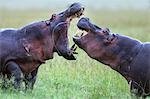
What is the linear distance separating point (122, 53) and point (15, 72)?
4.30 feet

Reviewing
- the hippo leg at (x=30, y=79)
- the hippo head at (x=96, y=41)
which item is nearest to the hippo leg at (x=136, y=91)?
the hippo head at (x=96, y=41)

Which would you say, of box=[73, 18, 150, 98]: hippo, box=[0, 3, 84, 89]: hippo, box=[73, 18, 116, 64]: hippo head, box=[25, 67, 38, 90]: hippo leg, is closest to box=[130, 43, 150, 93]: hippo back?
box=[73, 18, 150, 98]: hippo

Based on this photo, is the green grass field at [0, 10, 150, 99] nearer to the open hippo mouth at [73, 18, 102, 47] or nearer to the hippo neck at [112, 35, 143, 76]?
the hippo neck at [112, 35, 143, 76]

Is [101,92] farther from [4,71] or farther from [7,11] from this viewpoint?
[7,11]

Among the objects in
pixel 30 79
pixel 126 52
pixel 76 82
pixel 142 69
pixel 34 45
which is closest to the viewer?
pixel 142 69

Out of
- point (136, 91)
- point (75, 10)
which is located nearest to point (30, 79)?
point (75, 10)

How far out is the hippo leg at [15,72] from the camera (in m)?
7.71

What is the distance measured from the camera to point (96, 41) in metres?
7.86

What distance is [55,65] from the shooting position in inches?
378

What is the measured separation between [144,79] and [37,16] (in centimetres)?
1207

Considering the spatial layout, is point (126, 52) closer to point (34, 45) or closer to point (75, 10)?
point (75, 10)

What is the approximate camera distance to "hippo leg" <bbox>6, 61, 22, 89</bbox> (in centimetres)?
771

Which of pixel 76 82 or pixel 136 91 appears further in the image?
pixel 76 82

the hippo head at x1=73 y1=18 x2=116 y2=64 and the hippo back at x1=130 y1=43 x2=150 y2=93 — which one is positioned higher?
the hippo head at x1=73 y1=18 x2=116 y2=64
